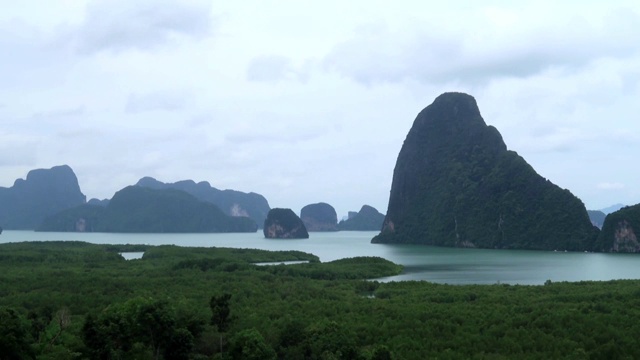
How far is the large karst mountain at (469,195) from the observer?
81812 millimetres

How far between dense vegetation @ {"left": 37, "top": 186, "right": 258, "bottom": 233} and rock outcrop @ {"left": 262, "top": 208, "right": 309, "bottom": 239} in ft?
172

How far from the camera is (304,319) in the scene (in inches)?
825

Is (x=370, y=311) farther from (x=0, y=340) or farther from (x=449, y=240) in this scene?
(x=449, y=240)

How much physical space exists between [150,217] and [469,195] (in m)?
112

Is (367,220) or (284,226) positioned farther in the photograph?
(367,220)

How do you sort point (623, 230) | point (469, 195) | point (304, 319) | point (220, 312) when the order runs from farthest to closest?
1. point (469, 195)
2. point (623, 230)
3. point (304, 319)
4. point (220, 312)

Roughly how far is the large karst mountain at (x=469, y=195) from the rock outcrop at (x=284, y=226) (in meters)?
23.5

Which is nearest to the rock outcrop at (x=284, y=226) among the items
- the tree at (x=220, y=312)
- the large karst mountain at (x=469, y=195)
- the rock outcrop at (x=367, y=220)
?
the large karst mountain at (x=469, y=195)

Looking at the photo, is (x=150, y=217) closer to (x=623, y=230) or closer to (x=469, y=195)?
(x=469, y=195)

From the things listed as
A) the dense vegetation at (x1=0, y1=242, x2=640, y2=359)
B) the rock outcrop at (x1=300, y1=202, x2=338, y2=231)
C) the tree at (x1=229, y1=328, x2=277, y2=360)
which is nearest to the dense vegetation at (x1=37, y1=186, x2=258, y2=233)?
the rock outcrop at (x1=300, y1=202, x2=338, y2=231)

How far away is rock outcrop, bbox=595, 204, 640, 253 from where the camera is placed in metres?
70.6

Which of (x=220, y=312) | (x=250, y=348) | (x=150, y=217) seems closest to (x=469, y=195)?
(x=220, y=312)

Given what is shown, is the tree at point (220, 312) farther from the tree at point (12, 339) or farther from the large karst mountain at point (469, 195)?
the large karst mountain at point (469, 195)

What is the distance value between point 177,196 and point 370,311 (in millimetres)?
164344
